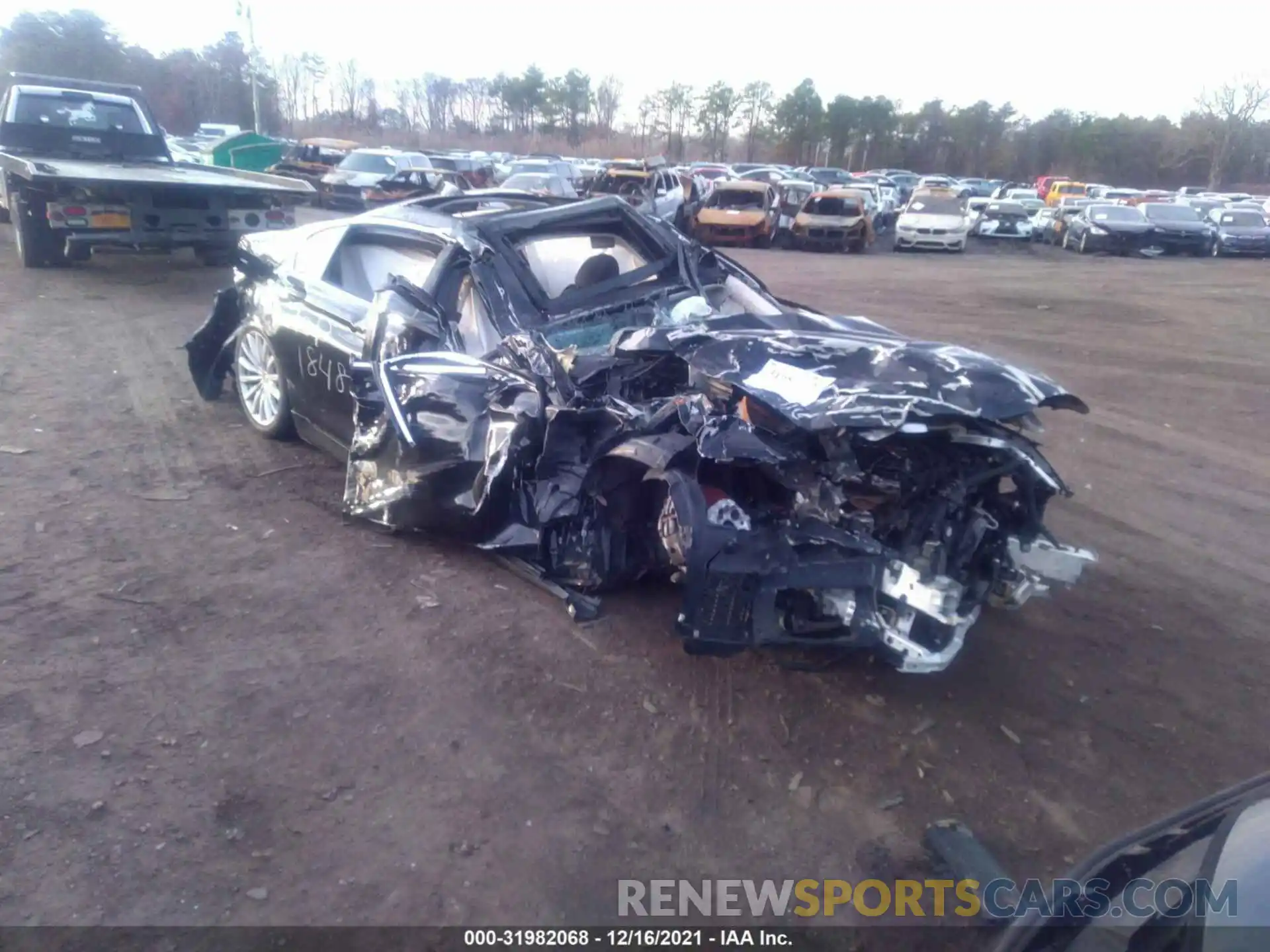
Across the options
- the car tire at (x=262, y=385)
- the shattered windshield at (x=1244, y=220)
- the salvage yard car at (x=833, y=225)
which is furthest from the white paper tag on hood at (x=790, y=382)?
the shattered windshield at (x=1244, y=220)

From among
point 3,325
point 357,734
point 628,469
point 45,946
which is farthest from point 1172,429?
point 3,325

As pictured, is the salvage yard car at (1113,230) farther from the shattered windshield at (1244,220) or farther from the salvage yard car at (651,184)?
the salvage yard car at (651,184)

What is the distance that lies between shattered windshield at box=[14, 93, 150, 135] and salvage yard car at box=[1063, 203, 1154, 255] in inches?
847

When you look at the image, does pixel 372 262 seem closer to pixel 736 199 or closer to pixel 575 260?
pixel 575 260

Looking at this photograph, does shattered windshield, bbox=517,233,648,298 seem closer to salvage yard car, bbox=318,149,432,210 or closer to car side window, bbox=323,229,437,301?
car side window, bbox=323,229,437,301

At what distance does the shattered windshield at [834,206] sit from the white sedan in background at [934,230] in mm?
1433

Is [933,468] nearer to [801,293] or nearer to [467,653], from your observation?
[467,653]

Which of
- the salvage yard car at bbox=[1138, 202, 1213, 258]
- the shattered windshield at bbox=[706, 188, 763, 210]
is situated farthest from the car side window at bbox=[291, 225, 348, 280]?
the salvage yard car at bbox=[1138, 202, 1213, 258]

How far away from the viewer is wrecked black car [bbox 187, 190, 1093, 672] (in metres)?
3.56

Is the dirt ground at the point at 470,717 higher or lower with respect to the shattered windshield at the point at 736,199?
lower

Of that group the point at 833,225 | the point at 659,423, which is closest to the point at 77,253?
the point at 659,423

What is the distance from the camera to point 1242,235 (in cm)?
2464

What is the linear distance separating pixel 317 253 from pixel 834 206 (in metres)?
19.2

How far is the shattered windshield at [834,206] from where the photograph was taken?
909 inches
